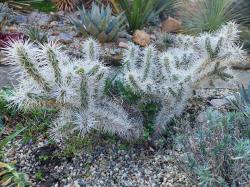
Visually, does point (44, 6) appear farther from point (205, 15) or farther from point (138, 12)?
point (205, 15)

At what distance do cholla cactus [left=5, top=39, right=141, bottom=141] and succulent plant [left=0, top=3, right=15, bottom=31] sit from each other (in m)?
2.86

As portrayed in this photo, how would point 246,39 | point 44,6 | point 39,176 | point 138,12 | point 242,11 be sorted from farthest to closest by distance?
1. point 44,6
2. point 242,11
3. point 138,12
4. point 246,39
5. point 39,176

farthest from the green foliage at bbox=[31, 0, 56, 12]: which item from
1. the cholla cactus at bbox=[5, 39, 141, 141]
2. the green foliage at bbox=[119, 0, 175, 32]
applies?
the cholla cactus at bbox=[5, 39, 141, 141]

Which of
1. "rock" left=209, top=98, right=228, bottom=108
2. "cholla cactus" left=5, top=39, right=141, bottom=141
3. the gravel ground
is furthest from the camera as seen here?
"rock" left=209, top=98, right=228, bottom=108

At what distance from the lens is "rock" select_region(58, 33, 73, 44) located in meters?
5.63

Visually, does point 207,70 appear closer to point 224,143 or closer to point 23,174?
point 224,143

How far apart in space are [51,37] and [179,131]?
9.31ft

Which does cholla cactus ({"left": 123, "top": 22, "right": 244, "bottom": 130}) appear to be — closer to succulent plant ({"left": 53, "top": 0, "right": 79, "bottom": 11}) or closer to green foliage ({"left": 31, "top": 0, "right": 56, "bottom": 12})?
succulent plant ({"left": 53, "top": 0, "right": 79, "bottom": 11})

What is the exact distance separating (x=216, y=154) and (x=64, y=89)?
107 centimetres

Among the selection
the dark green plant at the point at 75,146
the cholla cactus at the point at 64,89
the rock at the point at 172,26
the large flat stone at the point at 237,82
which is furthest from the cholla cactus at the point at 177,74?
the rock at the point at 172,26

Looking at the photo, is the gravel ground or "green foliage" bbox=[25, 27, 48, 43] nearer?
the gravel ground

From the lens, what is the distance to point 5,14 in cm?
603

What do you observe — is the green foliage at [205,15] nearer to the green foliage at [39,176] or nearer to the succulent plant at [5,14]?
the succulent plant at [5,14]

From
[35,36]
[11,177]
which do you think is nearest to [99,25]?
[35,36]
